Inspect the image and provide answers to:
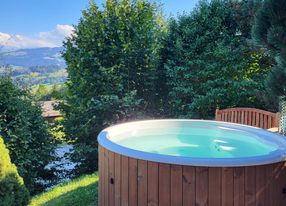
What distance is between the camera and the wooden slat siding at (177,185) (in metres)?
3.21

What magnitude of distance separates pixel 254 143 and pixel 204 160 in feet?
7.75

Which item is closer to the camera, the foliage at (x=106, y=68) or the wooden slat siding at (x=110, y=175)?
the wooden slat siding at (x=110, y=175)

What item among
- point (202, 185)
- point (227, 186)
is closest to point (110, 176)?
point (202, 185)

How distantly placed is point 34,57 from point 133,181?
14719 millimetres

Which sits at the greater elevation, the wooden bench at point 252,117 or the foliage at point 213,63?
the foliage at point 213,63

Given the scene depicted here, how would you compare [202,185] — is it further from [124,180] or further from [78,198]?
[78,198]

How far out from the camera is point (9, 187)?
4.87 metres

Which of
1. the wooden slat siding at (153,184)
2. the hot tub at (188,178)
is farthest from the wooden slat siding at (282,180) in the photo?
the wooden slat siding at (153,184)

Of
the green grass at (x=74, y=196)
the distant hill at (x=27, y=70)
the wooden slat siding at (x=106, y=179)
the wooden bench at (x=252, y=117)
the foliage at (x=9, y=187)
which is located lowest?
the green grass at (x=74, y=196)

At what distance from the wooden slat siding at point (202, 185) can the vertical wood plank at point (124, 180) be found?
2.59ft

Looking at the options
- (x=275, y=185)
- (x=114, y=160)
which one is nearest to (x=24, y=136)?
(x=114, y=160)

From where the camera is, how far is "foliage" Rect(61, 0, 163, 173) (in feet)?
27.7

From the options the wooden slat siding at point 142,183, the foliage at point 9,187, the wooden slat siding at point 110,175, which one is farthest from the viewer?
the foliage at point 9,187

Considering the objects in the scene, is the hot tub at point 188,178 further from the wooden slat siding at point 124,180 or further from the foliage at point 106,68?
the foliage at point 106,68
